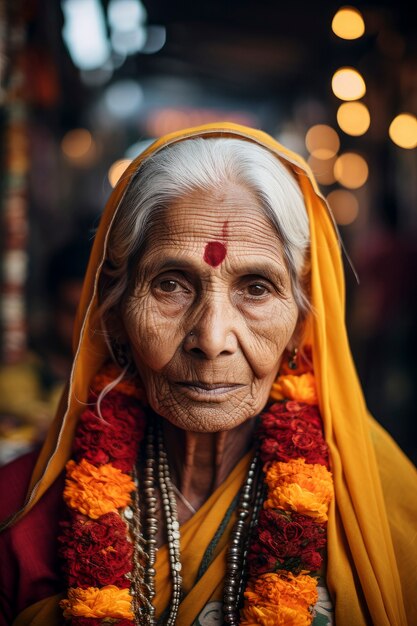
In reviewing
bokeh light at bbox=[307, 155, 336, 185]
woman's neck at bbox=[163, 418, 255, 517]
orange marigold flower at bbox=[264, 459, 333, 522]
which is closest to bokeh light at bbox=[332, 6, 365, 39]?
bokeh light at bbox=[307, 155, 336, 185]

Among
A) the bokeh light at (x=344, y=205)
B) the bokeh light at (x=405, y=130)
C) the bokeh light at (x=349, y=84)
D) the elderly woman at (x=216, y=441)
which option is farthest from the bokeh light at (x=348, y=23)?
the elderly woman at (x=216, y=441)

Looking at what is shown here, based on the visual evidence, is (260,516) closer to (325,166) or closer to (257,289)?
(257,289)

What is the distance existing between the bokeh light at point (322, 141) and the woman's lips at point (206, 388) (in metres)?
7.78

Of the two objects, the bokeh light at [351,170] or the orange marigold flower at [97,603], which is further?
the bokeh light at [351,170]

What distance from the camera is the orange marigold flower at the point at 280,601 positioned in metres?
1.80

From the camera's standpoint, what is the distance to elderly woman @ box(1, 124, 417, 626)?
190 cm

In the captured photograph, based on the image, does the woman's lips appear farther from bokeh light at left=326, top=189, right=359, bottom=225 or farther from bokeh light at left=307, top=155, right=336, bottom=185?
bokeh light at left=326, top=189, right=359, bottom=225

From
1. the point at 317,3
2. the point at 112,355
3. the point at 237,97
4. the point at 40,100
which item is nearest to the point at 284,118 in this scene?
the point at 237,97

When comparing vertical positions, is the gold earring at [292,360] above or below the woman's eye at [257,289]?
below

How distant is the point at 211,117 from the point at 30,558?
8.97 m

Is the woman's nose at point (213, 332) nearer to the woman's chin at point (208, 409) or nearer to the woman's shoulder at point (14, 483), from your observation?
the woman's chin at point (208, 409)

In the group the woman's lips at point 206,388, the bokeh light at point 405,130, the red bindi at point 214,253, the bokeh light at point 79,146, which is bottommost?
the woman's lips at point 206,388

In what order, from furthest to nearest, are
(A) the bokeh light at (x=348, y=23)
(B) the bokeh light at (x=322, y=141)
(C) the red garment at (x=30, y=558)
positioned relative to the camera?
(B) the bokeh light at (x=322, y=141) → (A) the bokeh light at (x=348, y=23) → (C) the red garment at (x=30, y=558)

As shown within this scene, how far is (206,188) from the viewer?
1.98 metres
